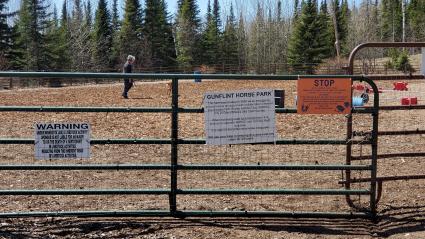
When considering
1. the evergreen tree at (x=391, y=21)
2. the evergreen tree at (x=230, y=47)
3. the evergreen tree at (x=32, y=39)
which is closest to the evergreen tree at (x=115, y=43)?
the evergreen tree at (x=32, y=39)

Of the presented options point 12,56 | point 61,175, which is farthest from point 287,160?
point 12,56

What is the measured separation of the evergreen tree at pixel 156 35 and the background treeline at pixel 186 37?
0.12 m

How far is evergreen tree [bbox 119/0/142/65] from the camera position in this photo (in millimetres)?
67125

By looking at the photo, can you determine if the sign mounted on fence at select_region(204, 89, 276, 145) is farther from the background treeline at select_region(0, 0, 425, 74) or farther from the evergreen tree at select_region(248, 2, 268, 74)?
the evergreen tree at select_region(248, 2, 268, 74)

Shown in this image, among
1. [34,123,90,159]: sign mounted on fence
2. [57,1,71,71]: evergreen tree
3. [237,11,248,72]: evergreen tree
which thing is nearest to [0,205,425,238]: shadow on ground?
[34,123,90,159]: sign mounted on fence

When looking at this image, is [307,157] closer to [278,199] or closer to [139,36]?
[278,199]

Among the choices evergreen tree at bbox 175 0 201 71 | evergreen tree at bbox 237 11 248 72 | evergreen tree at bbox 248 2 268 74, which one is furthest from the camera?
evergreen tree at bbox 248 2 268 74

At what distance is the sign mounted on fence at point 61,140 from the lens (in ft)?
19.7

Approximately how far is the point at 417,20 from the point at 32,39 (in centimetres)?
5265

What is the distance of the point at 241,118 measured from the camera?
242 inches

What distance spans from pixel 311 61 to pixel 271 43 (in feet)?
65.1

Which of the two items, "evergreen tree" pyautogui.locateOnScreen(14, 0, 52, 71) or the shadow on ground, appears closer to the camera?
the shadow on ground

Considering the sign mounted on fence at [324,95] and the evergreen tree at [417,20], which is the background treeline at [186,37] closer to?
the evergreen tree at [417,20]

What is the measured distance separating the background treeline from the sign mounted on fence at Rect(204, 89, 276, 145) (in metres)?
37.8
